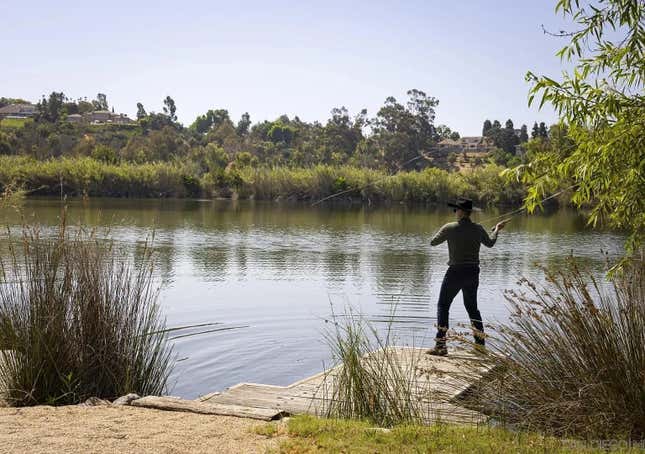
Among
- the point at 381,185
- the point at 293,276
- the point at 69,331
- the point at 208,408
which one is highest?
the point at 381,185

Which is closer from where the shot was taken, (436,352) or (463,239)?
(436,352)

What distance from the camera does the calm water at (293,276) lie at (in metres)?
12.5

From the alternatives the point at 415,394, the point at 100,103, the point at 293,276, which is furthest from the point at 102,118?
the point at 415,394

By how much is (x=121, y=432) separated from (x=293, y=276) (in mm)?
15259

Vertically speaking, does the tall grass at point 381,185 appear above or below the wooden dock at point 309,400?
above

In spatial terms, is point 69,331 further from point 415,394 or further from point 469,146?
point 469,146

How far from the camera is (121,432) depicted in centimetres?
650

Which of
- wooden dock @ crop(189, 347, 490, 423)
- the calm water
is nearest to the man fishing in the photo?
the calm water

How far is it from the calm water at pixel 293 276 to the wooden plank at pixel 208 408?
5.71 ft

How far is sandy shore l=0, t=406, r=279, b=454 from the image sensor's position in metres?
6.09

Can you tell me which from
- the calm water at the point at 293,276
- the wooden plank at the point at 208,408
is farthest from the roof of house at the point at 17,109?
the wooden plank at the point at 208,408

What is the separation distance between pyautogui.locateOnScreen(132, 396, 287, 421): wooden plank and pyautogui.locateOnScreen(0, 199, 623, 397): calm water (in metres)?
1.74

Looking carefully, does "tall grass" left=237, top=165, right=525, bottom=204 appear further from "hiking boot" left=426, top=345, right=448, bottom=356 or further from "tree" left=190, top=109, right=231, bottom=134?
"tree" left=190, top=109, right=231, bottom=134

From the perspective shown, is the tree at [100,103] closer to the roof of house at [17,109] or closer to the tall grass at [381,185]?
the roof of house at [17,109]
